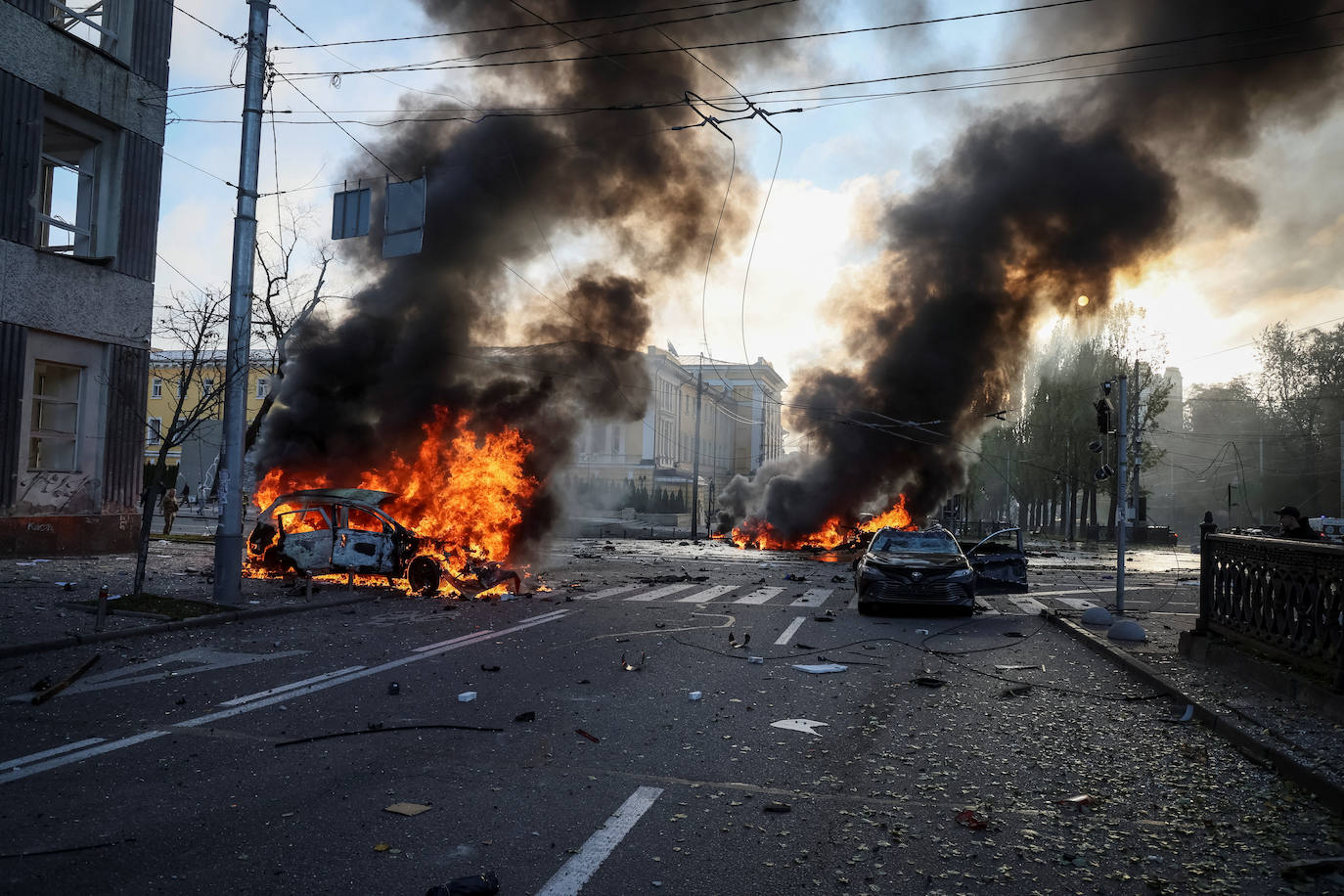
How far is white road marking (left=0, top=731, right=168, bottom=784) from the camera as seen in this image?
197 inches

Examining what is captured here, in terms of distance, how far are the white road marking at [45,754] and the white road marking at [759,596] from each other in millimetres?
11009

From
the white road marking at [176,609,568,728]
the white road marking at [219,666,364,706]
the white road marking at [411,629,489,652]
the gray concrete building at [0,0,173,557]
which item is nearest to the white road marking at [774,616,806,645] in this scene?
the white road marking at [176,609,568,728]

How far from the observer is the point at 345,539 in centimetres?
1541

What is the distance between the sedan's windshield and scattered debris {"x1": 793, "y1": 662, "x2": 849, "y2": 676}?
19.2 ft

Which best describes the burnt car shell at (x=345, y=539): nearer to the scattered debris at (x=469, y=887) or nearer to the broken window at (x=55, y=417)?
the broken window at (x=55, y=417)

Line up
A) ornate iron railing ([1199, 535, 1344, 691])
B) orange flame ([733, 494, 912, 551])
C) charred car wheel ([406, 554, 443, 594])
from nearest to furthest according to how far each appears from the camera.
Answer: ornate iron railing ([1199, 535, 1344, 691]) < charred car wheel ([406, 554, 443, 594]) < orange flame ([733, 494, 912, 551])

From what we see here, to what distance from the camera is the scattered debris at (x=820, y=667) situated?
8.98 metres

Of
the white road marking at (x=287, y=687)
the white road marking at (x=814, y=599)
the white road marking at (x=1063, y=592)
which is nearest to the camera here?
the white road marking at (x=287, y=687)

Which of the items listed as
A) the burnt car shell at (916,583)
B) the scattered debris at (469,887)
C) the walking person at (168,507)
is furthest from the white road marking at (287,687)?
the walking person at (168,507)

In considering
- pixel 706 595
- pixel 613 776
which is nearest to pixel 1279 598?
pixel 613 776

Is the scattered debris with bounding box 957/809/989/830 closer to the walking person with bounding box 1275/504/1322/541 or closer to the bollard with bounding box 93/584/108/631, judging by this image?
the bollard with bounding box 93/584/108/631

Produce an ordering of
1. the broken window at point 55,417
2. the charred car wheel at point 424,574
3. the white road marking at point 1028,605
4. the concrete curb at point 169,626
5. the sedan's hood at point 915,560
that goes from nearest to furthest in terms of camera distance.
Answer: the concrete curb at point 169,626 → the sedan's hood at point 915,560 → the white road marking at point 1028,605 → the charred car wheel at point 424,574 → the broken window at point 55,417

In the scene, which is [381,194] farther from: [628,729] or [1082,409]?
[1082,409]

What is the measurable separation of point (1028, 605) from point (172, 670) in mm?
13727
